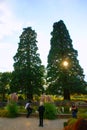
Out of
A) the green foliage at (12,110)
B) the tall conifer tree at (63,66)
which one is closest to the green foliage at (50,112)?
the green foliage at (12,110)

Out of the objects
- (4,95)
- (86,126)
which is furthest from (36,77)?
(86,126)

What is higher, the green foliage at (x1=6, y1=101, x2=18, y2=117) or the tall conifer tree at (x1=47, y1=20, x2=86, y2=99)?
the tall conifer tree at (x1=47, y1=20, x2=86, y2=99)

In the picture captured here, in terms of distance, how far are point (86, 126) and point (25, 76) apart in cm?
4885

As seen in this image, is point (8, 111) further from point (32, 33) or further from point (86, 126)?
point (32, 33)

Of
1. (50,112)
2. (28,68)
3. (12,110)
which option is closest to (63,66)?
(28,68)

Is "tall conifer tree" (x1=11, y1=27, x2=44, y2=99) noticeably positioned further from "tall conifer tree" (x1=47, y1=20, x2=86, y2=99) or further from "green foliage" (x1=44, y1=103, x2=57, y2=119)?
"green foliage" (x1=44, y1=103, x2=57, y2=119)

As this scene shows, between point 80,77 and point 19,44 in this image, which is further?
point 19,44

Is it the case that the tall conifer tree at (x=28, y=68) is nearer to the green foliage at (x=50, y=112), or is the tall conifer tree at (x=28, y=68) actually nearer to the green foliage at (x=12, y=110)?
the green foliage at (x=12, y=110)

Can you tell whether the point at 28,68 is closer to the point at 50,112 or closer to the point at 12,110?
the point at 12,110

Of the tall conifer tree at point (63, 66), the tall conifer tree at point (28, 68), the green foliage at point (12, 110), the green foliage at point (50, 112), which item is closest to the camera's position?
the green foliage at point (50, 112)

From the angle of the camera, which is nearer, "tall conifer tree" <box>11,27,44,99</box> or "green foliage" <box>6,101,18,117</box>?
"green foliage" <box>6,101,18,117</box>

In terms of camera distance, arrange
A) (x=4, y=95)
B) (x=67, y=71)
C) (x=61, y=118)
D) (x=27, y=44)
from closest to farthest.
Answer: (x=61, y=118) → (x=67, y=71) → (x=27, y=44) → (x=4, y=95)

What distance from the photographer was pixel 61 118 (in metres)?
26.5

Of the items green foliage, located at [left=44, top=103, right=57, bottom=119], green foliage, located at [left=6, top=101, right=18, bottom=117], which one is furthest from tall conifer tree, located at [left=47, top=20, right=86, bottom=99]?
green foliage, located at [left=44, top=103, right=57, bottom=119]
